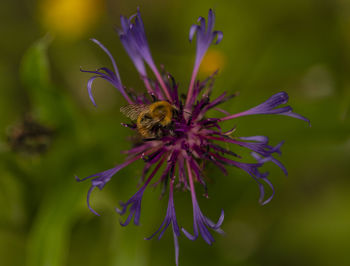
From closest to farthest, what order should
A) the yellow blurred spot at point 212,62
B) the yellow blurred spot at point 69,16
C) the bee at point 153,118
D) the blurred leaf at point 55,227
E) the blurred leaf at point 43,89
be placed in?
the bee at point 153,118
the blurred leaf at point 55,227
the blurred leaf at point 43,89
the yellow blurred spot at point 212,62
the yellow blurred spot at point 69,16

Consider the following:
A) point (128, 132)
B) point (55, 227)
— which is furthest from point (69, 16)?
point (55, 227)

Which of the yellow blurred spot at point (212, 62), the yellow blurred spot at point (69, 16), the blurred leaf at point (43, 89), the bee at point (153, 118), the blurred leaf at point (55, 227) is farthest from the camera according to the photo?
the yellow blurred spot at point (69, 16)

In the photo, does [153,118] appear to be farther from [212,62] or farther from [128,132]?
[212,62]

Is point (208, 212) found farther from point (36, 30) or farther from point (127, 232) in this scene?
point (36, 30)

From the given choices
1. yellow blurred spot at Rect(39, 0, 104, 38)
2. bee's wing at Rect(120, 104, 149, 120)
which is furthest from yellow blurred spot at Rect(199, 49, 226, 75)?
bee's wing at Rect(120, 104, 149, 120)

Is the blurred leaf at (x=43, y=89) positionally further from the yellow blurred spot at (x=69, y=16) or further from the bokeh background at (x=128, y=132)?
the yellow blurred spot at (x=69, y=16)

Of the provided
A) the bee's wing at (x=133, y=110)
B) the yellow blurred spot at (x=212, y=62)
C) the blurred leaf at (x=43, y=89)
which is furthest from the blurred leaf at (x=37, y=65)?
the yellow blurred spot at (x=212, y=62)
